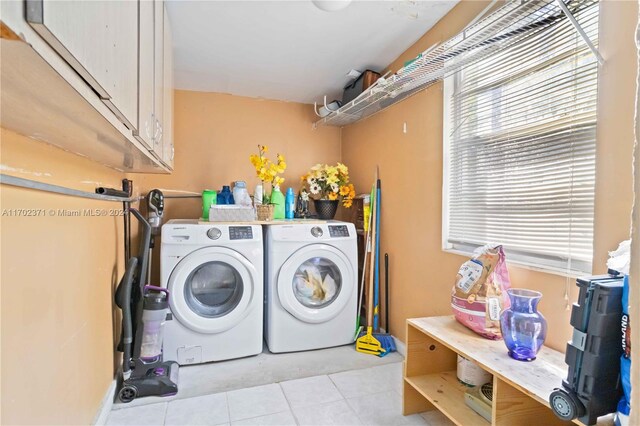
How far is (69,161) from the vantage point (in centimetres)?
125

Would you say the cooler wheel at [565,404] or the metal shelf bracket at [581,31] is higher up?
the metal shelf bracket at [581,31]

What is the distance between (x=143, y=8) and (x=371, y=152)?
2090 millimetres

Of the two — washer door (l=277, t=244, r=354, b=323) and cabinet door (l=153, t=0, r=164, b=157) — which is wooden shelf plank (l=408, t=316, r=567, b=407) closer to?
washer door (l=277, t=244, r=354, b=323)

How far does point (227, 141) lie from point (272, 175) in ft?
2.49

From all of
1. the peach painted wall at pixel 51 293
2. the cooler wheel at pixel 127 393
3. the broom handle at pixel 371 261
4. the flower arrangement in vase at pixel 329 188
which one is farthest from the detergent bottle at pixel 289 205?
the cooler wheel at pixel 127 393

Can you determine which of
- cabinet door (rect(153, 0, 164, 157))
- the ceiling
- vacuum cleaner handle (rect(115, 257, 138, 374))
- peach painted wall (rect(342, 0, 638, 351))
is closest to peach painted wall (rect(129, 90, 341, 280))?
the ceiling

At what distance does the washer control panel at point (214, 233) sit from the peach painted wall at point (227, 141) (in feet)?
2.99

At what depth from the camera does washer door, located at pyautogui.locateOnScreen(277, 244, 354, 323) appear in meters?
2.51

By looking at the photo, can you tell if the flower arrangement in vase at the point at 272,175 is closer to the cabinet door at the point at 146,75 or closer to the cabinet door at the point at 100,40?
the cabinet door at the point at 146,75

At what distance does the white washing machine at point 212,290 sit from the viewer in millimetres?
2293

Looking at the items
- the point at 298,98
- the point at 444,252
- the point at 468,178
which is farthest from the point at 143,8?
the point at 298,98

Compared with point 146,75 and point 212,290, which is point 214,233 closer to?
point 212,290

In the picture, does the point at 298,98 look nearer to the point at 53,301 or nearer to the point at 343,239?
the point at 343,239

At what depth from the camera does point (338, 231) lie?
8.89 feet
